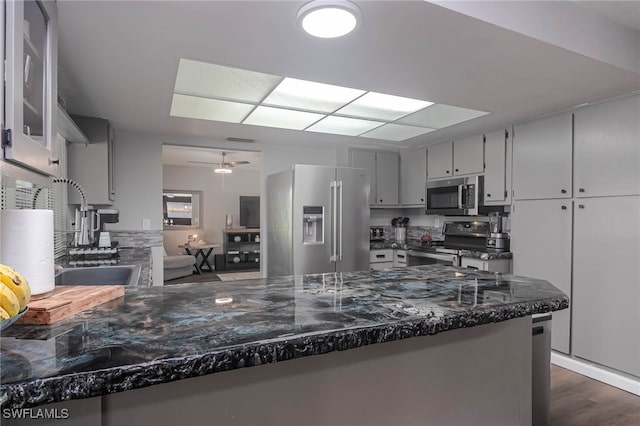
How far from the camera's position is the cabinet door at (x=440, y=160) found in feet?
13.4

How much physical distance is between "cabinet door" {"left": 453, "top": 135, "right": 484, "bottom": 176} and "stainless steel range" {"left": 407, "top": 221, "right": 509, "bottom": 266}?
60 cm

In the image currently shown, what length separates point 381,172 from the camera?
15.5 feet

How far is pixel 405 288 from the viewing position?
121 centimetres

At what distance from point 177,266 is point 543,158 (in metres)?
6.03

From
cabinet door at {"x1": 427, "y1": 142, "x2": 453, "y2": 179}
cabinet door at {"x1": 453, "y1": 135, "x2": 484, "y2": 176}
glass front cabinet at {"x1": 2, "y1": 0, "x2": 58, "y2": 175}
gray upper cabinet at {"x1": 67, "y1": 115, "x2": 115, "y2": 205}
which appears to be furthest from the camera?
cabinet door at {"x1": 427, "y1": 142, "x2": 453, "y2": 179}

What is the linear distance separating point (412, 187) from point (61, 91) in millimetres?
3812

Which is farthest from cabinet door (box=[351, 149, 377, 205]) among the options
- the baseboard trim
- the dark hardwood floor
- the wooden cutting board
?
the wooden cutting board

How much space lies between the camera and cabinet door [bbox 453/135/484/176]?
3697 mm

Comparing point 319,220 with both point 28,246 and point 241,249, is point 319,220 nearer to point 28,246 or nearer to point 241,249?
point 28,246

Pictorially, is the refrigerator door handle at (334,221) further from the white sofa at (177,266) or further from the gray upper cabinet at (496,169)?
the white sofa at (177,266)

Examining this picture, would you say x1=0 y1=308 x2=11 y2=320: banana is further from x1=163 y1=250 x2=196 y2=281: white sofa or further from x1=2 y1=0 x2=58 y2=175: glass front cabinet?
x1=163 y1=250 x2=196 y2=281: white sofa

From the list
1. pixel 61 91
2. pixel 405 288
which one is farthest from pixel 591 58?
pixel 61 91

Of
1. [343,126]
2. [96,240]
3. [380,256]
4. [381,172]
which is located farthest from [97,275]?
[381,172]

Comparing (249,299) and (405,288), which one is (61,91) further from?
(405,288)
